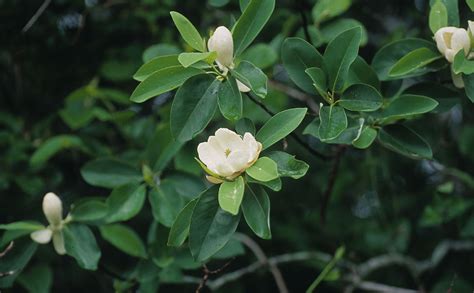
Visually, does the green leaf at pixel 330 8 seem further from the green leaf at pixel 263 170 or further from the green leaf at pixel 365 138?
the green leaf at pixel 263 170

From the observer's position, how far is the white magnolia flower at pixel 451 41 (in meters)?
1.26

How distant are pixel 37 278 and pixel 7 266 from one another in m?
0.20

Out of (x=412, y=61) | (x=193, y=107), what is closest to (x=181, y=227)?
(x=193, y=107)

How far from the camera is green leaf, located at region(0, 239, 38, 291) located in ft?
5.06

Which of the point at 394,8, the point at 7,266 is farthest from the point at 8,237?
the point at 394,8

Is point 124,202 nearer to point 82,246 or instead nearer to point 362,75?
point 82,246

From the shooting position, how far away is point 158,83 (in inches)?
47.4

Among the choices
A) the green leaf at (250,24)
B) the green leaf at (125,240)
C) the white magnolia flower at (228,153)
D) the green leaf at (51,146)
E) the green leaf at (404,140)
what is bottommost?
the green leaf at (125,240)

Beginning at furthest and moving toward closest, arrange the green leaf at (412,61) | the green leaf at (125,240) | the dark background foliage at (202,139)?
the dark background foliage at (202,139), the green leaf at (125,240), the green leaf at (412,61)

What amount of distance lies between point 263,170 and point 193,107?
19cm

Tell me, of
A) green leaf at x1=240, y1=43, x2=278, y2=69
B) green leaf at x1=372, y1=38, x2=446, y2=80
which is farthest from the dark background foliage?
green leaf at x1=372, y1=38, x2=446, y2=80

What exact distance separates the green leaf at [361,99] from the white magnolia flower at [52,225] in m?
0.63

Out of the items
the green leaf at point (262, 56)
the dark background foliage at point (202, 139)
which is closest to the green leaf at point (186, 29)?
the green leaf at point (262, 56)

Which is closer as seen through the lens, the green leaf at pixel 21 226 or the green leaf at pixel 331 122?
the green leaf at pixel 331 122
